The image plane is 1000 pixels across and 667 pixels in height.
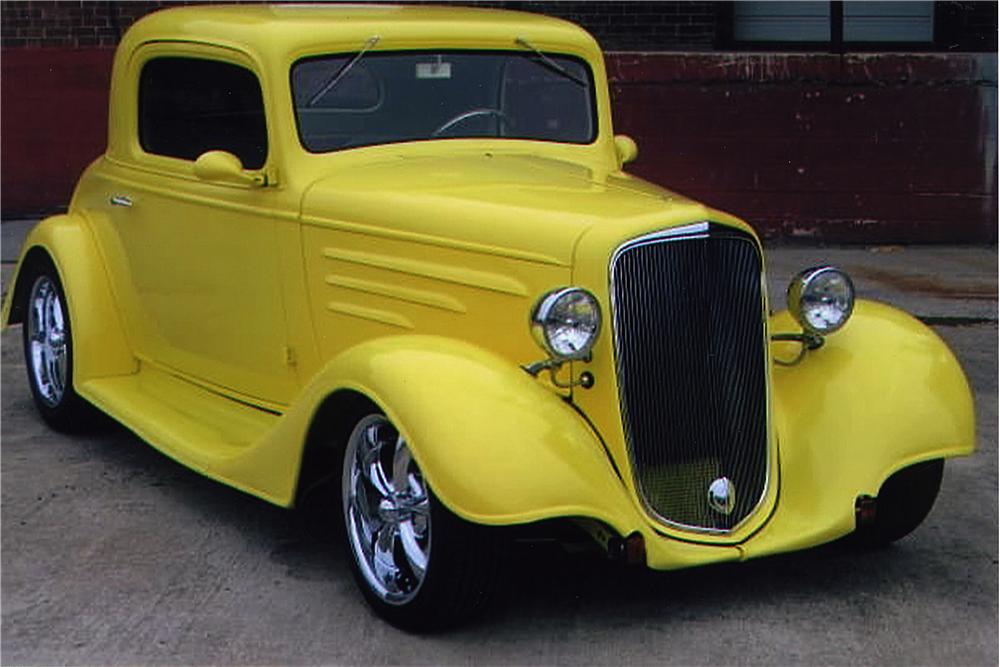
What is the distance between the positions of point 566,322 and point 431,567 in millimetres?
766

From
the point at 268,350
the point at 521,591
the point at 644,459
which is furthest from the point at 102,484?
the point at 644,459

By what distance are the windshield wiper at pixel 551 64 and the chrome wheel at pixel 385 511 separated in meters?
2.03

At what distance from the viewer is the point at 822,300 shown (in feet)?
17.8

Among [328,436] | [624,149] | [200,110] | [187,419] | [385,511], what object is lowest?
[187,419]

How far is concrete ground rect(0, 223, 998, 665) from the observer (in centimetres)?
479

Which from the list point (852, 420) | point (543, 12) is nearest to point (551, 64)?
point (852, 420)

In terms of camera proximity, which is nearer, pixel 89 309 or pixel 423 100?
pixel 423 100

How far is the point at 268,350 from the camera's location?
6168 mm

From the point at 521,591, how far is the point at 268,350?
1.48 meters

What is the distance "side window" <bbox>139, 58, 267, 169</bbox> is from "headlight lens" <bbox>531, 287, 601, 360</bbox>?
173 cm

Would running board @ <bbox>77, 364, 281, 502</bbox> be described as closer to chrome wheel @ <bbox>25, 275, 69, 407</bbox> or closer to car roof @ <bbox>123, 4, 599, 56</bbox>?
chrome wheel @ <bbox>25, 275, 69, 407</bbox>

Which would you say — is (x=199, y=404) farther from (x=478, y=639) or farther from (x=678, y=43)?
(x=678, y=43)

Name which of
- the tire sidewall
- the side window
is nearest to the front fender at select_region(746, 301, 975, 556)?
the side window

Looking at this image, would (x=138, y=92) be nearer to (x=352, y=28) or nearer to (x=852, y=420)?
(x=352, y=28)
